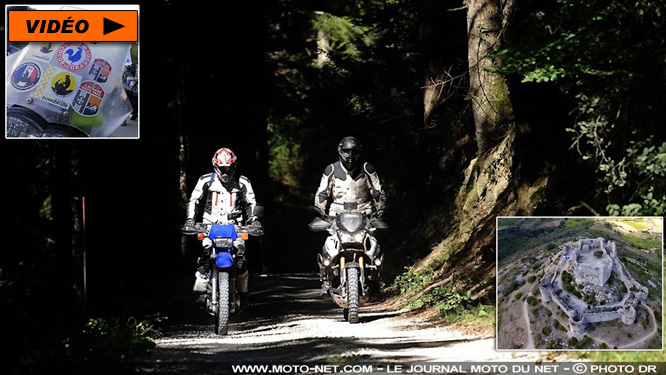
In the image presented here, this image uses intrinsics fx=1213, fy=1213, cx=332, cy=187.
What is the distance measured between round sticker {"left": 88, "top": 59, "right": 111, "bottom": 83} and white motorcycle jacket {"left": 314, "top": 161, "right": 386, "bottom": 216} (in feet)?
11.6

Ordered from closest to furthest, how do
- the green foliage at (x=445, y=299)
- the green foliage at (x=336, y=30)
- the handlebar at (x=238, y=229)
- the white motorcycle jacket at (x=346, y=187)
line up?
the handlebar at (x=238, y=229)
the white motorcycle jacket at (x=346, y=187)
the green foliage at (x=445, y=299)
the green foliage at (x=336, y=30)

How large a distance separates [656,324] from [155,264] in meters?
23.8

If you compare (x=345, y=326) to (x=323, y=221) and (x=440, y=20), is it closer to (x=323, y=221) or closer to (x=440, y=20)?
(x=323, y=221)

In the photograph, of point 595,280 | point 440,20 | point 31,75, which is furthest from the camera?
point 440,20

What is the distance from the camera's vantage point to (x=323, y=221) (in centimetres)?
1630

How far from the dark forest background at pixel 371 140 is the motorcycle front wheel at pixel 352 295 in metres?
1.79

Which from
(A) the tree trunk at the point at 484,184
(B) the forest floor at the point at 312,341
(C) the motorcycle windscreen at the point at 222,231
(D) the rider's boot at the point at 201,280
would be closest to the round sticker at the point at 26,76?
(C) the motorcycle windscreen at the point at 222,231

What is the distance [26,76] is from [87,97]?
31.3 inches

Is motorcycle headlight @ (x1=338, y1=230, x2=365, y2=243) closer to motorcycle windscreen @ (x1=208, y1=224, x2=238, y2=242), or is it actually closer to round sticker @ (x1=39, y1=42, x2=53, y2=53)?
motorcycle windscreen @ (x1=208, y1=224, x2=238, y2=242)

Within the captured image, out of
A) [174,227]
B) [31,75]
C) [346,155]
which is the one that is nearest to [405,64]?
[174,227]

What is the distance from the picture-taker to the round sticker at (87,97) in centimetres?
1420

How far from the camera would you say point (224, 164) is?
15305 millimetres

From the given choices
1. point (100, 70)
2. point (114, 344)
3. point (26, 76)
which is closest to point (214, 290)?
point (114, 344)

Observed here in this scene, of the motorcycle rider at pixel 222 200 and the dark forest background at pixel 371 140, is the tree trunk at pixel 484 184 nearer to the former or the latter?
the dark forest background at pixel 371 140
